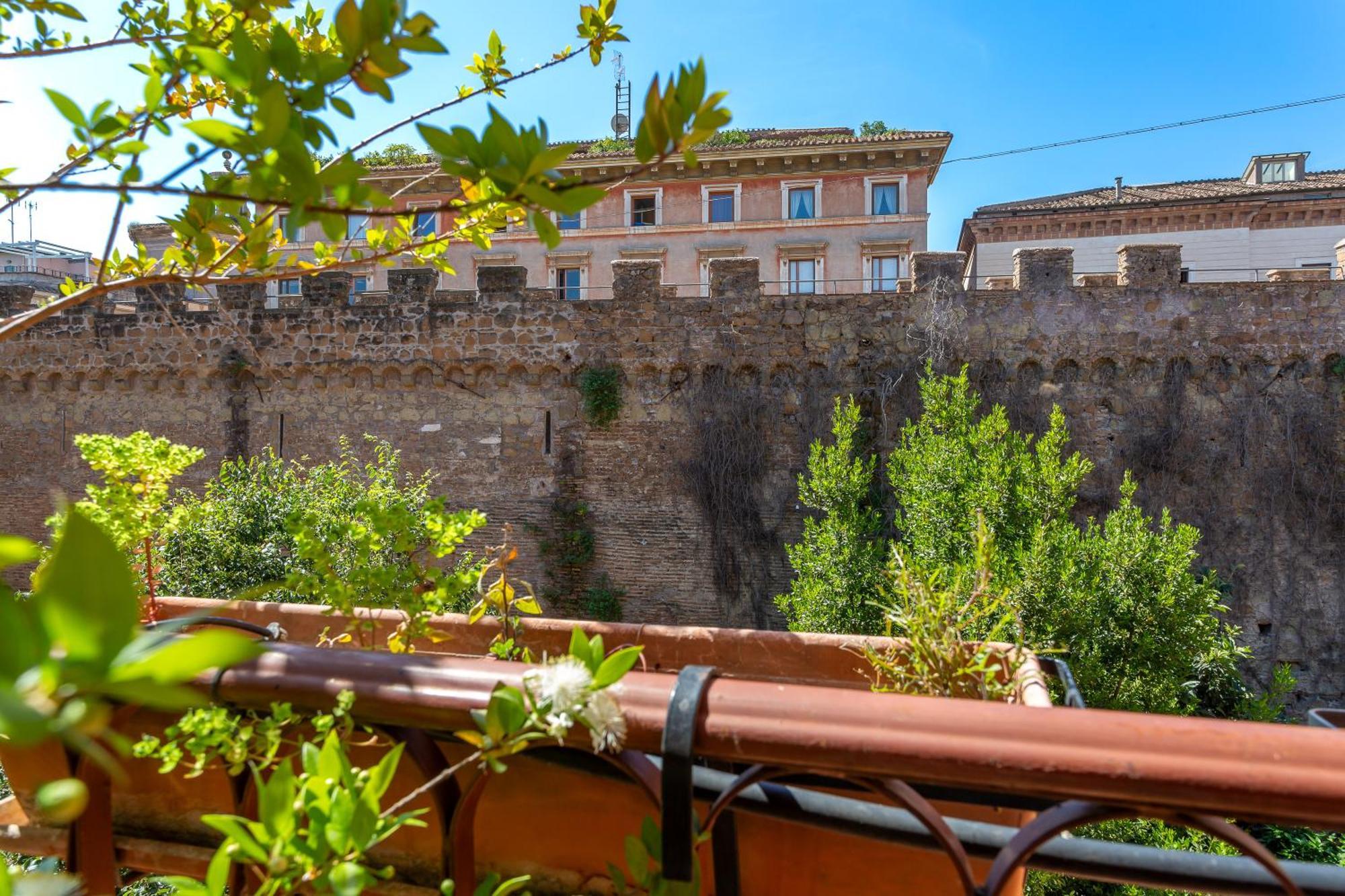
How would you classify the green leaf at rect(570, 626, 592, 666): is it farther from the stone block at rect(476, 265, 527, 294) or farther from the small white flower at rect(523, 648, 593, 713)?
the stone block at rect(476, 265, 527, 294)

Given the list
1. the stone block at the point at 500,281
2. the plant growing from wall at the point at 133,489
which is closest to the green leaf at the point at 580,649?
the plant growing from wall at the point at 133,489

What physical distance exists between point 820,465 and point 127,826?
314 inches

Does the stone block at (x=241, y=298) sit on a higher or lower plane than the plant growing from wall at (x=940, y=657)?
higher

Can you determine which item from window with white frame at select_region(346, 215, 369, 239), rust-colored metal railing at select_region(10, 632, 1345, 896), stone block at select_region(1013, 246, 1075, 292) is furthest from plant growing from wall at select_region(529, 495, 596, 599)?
rust-colored metal railing at select_region(10, 632, 1345, 896)

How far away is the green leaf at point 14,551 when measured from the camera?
504 millimetres

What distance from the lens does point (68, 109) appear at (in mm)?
1084

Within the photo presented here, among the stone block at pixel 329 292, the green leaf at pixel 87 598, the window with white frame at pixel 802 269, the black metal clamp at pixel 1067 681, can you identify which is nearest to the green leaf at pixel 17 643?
the green leaf at pixel 87 598

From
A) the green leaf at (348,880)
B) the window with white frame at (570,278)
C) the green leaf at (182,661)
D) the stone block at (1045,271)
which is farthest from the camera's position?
the window with white frame at (570,278)

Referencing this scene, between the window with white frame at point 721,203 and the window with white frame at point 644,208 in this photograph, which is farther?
the window with white frame at point 644,208

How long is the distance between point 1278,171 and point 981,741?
25801mm

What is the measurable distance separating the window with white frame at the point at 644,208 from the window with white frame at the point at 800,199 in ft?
9.54

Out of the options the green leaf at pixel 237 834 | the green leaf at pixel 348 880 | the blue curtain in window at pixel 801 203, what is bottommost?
the green leaf at pixel 348 880

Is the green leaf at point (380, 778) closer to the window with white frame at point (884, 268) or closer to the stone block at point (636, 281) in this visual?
the stone block at point (636, 281)

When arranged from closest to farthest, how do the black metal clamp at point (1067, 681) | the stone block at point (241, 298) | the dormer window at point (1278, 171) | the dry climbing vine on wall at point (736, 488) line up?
the black metal clamp at point (1067, 681)
the dry climbing vine on wall at point (736, 488)
the stone block at point (241, 298)
the dormer window at point (1278, 171)
